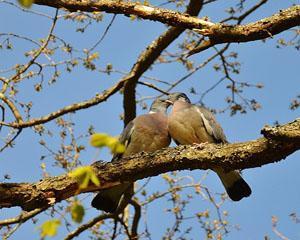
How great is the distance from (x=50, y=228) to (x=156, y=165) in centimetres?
201

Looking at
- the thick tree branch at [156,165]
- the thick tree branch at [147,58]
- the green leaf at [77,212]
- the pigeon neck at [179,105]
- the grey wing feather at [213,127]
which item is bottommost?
the green leaf at [77,212]

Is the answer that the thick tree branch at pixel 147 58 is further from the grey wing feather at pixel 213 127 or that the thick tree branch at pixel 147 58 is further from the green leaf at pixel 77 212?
the green leaf at pixel 77 212

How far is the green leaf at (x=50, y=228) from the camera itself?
111 centimetres

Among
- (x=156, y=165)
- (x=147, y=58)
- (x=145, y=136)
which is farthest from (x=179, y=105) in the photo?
(x=156, y=165)

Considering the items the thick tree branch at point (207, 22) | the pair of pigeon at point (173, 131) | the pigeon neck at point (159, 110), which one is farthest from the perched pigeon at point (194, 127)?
the thick tree branch at point (207, 22)

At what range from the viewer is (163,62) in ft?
21.7

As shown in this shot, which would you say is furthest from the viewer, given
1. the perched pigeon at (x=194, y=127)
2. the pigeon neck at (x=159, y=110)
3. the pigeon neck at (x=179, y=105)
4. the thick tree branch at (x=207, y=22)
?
the pigeon neck at (x=159, y=110)

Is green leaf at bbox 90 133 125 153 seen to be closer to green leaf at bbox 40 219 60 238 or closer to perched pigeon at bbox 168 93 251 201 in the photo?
green leaf at bbox 40 219 60 238

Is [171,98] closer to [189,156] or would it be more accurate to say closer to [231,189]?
[231,189]

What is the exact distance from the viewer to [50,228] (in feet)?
3.65

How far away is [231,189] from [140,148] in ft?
3.22

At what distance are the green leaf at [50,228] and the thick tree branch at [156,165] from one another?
1.88 meters

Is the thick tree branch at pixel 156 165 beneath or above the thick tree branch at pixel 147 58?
beneath

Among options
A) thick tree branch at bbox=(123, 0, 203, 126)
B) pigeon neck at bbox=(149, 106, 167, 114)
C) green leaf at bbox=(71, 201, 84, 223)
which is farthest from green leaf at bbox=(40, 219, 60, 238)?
thick tree branch at bbox=(123, 0, 203, 126)
